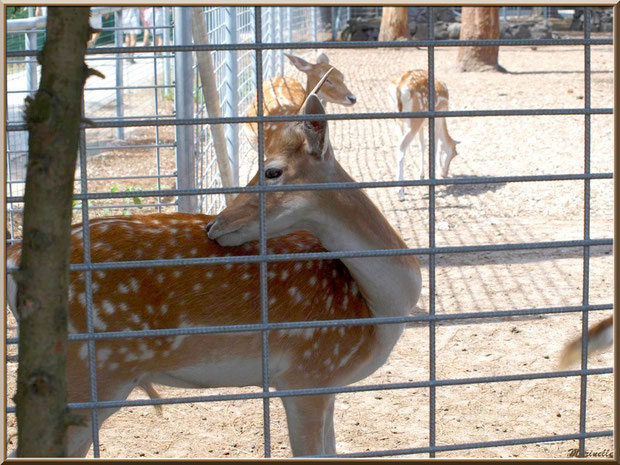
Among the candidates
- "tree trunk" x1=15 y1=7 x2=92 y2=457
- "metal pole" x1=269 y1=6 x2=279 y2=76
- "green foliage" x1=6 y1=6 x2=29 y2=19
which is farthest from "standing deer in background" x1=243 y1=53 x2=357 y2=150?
"tree trunk" x1=15 y1=7 x2=92 y2=457

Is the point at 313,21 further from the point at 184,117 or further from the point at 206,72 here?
the point at 184,117

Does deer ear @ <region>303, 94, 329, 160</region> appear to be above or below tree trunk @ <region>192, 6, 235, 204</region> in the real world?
below

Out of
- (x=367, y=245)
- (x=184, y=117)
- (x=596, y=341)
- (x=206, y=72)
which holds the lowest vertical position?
(x=596, y=341)

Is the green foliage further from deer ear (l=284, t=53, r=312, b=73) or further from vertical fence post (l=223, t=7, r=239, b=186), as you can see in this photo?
deer ear (l=284, t=53, r=312, b=73)

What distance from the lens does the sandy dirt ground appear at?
4.21 m

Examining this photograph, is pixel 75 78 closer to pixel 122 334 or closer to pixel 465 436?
pixel 122 334

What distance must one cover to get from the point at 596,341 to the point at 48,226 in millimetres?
2050

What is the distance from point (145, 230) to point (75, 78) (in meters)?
1.68

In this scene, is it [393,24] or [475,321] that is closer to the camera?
[475,321]

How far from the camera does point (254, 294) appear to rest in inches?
133

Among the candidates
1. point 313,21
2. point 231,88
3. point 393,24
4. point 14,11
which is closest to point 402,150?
point 231,88

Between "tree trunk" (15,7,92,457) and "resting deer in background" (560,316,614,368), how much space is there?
1.95 meters

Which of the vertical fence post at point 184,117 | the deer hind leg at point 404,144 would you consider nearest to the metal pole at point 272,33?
the deer hind leg at point 404,144

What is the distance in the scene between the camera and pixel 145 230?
3.35 metres
